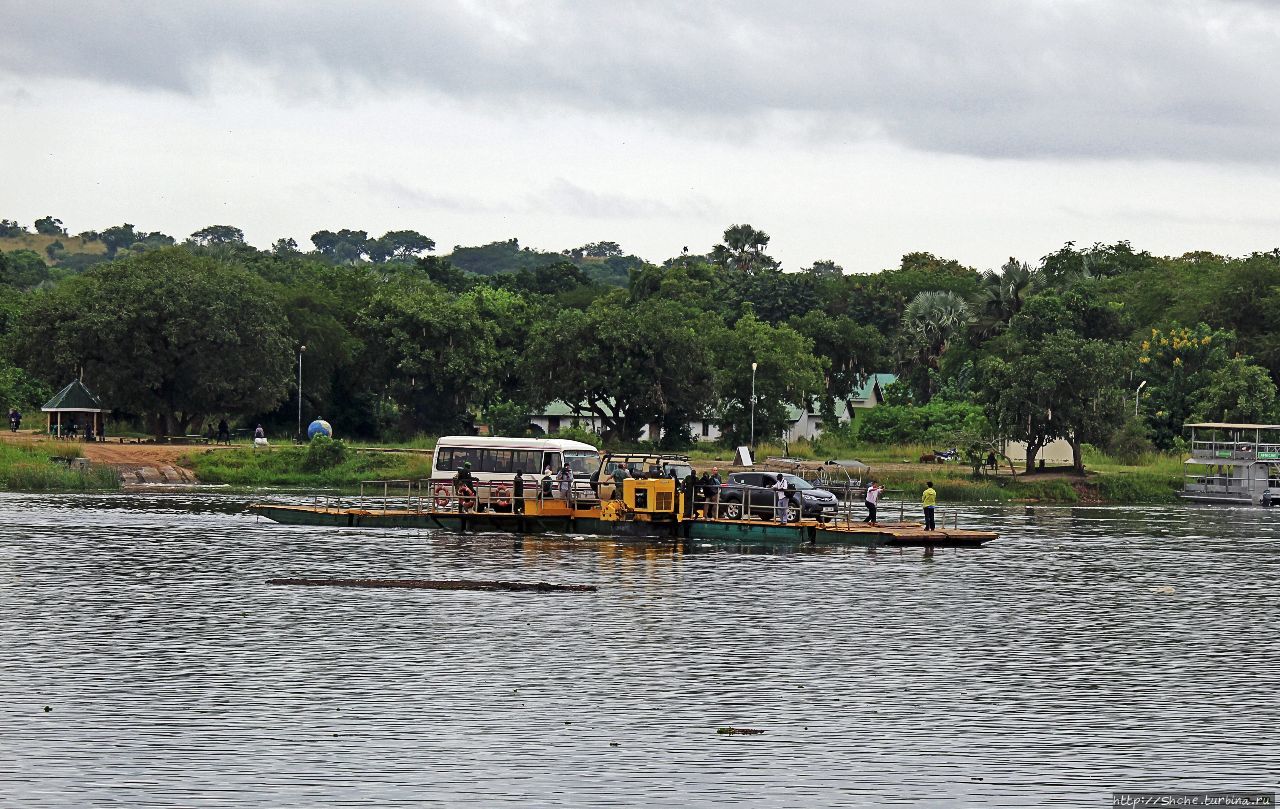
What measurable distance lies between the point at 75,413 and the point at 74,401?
2.55 ft

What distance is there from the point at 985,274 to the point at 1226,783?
4845 inches

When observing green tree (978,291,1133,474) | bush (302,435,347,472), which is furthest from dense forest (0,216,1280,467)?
bush (302,435,347,472)

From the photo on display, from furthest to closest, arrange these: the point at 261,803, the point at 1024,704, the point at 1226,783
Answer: the point at 1024,704
the point at 1226,783
the point at 261,803

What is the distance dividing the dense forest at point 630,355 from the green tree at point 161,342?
14 centimetres

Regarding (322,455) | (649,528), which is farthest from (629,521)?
(322,455)

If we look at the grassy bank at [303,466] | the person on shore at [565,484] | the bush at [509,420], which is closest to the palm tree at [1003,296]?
the bush at [509,420]

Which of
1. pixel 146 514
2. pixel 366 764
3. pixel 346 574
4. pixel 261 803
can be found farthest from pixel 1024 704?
pixel 146 514

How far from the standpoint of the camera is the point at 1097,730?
28.2m

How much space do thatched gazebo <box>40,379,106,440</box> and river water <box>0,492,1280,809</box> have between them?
159ft

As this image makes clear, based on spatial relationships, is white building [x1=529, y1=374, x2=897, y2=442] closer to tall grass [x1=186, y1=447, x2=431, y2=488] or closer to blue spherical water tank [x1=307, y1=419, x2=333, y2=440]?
blue spherical water tank [x1=307, y1=419, x2=333, y2=440]

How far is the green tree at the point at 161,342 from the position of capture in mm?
107250

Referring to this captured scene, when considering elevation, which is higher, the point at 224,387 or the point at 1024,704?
the point at 224,387

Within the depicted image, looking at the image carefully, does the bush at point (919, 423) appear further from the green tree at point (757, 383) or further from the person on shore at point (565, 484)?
the person on shore at point (565, 484)

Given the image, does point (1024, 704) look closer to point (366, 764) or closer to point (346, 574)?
point (366, 764)
